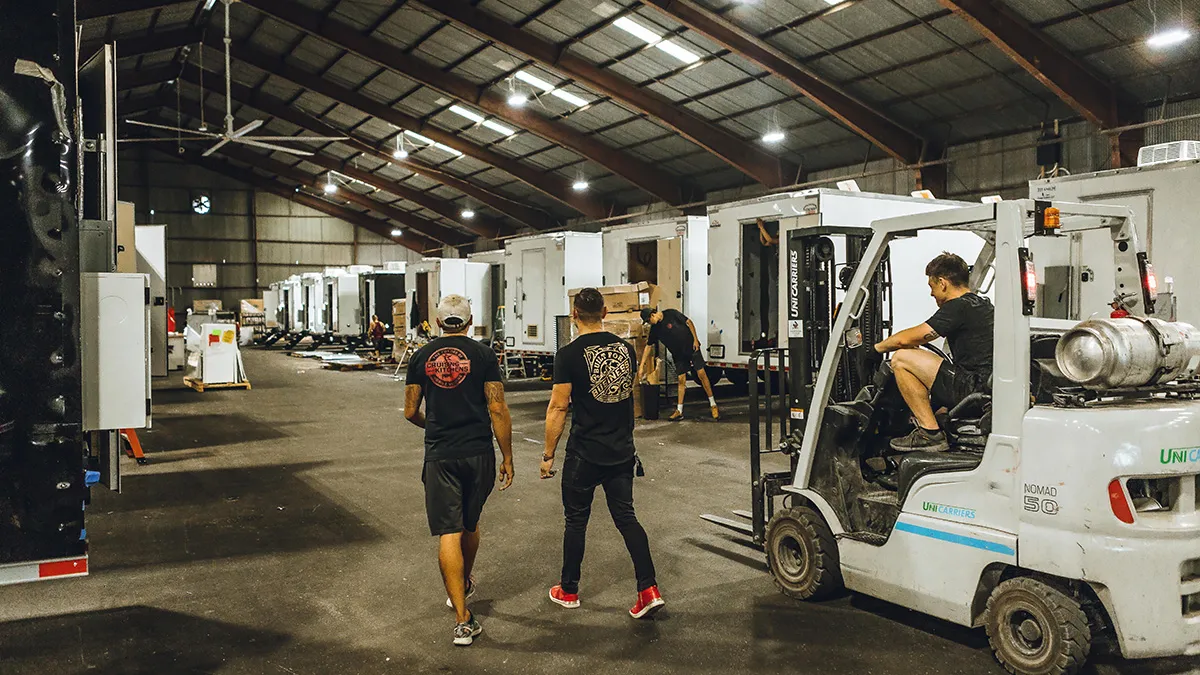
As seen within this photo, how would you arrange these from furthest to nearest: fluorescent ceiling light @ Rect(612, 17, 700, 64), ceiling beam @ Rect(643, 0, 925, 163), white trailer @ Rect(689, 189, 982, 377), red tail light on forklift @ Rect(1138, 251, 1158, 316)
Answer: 1. fluorescent ceiling light @ Rect(612, 17, 700, 64)
2. ceiling beam @ Rect(643, 0, 925, 163)
3. white trailer @ Rect(689, 189, 982, 377)
4. red tail light on forklift @ Rect(1138, 251, 1158, 316)

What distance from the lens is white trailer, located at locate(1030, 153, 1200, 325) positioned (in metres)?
8.73

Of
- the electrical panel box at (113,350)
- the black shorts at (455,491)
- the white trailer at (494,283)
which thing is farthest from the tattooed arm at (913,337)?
the white trailer at (494,283)

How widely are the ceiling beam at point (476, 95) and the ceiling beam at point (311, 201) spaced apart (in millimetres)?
22244

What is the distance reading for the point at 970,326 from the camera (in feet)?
15.8

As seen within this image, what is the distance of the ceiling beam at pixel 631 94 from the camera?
20188 mm

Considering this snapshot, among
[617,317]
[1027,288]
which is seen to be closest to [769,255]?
[617,317]

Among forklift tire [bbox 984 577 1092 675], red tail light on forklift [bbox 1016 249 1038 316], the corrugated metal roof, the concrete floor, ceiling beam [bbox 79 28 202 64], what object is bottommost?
the concrete floor

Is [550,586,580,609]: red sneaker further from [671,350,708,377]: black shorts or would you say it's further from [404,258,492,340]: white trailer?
[404,258,492,340]: white trailer

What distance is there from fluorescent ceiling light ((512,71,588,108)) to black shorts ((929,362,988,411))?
1955 centimetres

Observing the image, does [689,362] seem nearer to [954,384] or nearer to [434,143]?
[954,384]

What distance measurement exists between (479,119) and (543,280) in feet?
32.4

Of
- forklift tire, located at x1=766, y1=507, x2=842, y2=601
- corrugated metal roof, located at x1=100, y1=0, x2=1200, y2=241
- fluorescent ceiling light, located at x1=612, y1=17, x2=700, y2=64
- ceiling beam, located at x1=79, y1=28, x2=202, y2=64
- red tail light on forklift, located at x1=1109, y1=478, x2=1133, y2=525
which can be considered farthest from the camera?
ceiling beam, located at x1=79, y1=28, x2=202, y2=64

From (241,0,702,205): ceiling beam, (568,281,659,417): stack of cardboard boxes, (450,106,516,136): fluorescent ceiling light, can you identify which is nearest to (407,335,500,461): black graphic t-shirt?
(568,281,659,417): stack of cardboard boxes

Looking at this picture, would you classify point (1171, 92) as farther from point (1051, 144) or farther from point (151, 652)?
point (151, 652)
